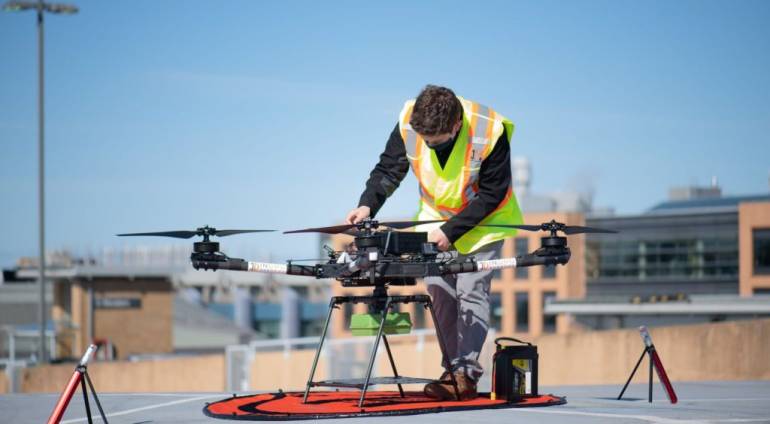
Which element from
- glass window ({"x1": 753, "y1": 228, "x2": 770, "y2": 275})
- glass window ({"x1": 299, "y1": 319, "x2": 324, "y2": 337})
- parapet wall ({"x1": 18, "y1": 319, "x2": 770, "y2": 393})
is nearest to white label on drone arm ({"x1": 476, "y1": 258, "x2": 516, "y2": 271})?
parapet wall ({"x1": 18, "y1": 319, "x2": 770, "y2": 393})

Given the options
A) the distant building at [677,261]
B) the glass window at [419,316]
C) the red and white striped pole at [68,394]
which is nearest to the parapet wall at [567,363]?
the red and white striped pole at [68,394]

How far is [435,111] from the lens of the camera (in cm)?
803

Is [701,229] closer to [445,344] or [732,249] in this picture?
[732,249]

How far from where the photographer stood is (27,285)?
106 meters

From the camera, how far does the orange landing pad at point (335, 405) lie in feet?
25.4

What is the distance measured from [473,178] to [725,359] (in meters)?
12.1

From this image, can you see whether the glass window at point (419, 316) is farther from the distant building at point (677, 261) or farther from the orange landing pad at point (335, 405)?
the orange landing pad at point (335, 405)

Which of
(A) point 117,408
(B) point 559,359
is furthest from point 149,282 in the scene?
(A) point 117,408

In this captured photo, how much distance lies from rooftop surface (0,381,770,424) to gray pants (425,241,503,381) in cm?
57

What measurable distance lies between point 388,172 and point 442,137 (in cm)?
78

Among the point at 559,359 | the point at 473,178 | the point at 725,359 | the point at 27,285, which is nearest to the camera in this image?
the point at 473,178

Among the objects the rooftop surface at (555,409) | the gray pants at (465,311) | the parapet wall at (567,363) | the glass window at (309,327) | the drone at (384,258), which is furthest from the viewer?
the glass window at (309,327)

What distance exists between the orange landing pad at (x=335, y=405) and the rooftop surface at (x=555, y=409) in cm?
13

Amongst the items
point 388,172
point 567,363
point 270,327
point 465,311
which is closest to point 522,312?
point 270,327
